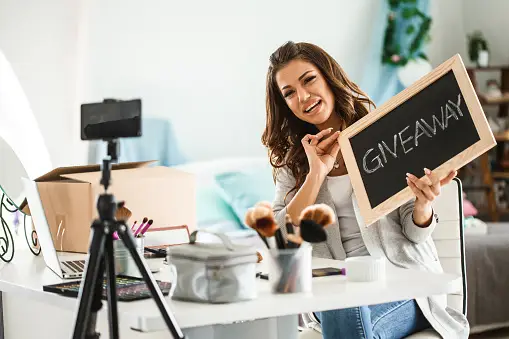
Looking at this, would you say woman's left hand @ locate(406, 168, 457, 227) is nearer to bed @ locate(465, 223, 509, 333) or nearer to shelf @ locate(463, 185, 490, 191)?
bed @ locate(465, 223, 509, 333)

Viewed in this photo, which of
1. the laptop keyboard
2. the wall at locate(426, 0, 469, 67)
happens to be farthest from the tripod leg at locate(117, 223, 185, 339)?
the wall at locate(426, 0, 469, 67)

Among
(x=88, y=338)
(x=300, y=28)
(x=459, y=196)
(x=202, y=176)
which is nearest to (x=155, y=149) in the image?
(x=202, y=176)

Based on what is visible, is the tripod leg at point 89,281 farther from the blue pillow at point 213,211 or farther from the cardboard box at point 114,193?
the blue pillow at point 213,211

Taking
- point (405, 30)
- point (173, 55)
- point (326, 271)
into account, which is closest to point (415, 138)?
point (326, 271)

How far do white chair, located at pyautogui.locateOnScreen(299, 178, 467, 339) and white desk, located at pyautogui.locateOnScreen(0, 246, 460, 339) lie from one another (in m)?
0.32

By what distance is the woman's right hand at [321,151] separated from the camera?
85.0 inches

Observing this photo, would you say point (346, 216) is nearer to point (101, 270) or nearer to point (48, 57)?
point (101, 270)

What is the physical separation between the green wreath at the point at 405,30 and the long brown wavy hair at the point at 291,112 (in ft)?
8.95

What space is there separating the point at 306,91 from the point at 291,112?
15cm

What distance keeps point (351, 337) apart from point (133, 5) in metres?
2.54

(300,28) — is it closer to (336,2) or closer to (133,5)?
(336,2)

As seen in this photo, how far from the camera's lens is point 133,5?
12.8 ft

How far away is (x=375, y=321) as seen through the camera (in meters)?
1.87

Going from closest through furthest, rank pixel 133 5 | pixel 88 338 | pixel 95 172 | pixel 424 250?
pixel 88 338 → pixel 424 250 → pixel 95 172 → pixel 133 5
